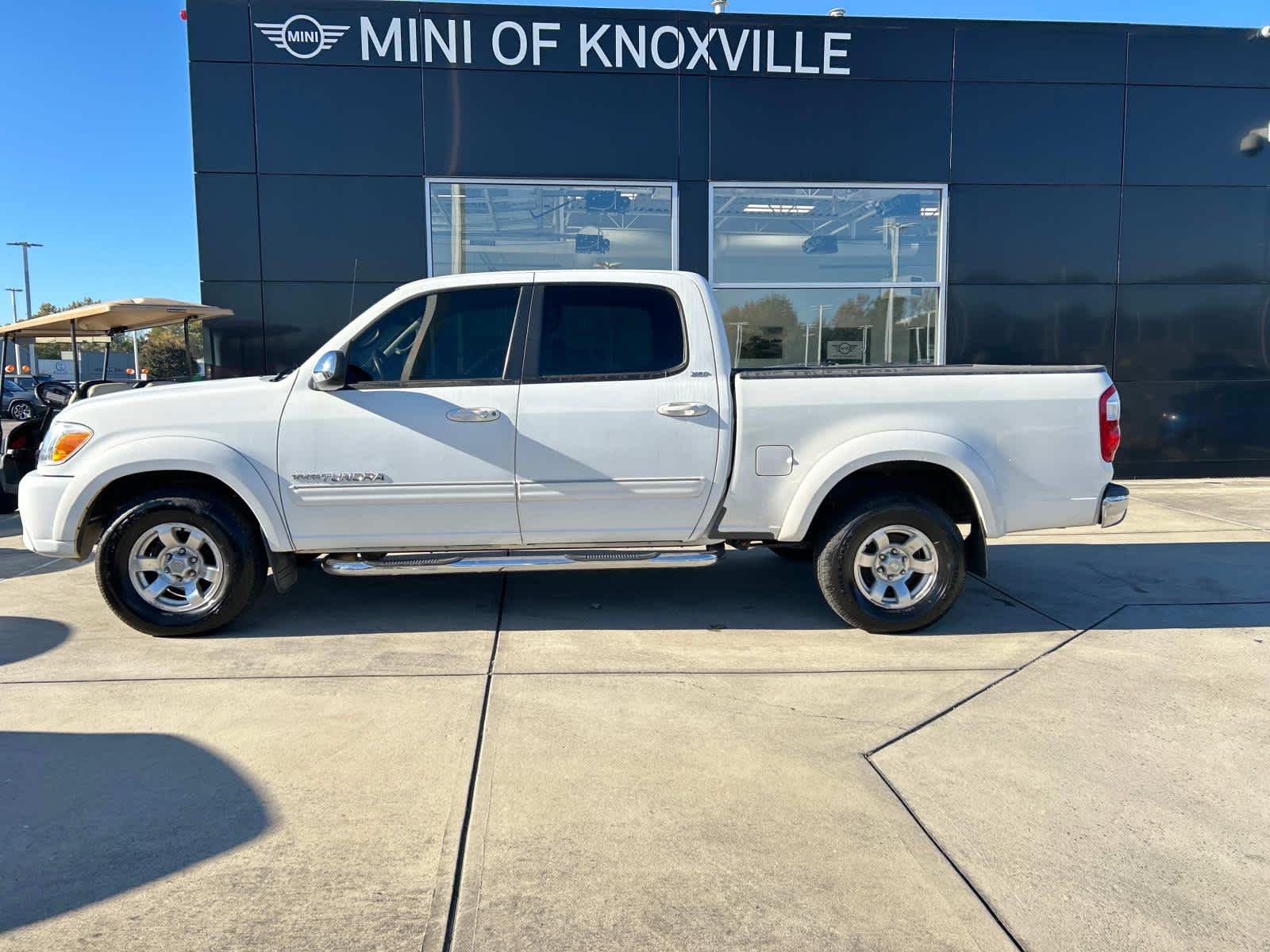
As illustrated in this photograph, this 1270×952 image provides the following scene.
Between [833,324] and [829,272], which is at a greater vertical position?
[829,272]

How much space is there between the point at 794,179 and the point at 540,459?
706cm

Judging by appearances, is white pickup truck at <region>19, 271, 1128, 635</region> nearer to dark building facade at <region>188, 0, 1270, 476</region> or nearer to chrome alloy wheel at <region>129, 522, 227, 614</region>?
chrome alloy wheel at <region>129, 522, 227, 614</region>

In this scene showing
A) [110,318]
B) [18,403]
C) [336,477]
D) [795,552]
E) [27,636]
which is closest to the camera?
[336,477]

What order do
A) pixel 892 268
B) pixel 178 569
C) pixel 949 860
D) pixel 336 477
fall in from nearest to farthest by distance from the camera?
pixel 949 860
pixel 336 477
pixel 178 569
pixel 892 268

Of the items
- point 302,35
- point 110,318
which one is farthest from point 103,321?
point 302,35

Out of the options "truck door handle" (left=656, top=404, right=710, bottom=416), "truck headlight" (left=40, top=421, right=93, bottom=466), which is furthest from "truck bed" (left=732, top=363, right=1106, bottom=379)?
"truck headlight" (left=40, top=421, right=93, bottom=466)

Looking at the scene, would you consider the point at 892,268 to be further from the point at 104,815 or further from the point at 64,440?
the point at 104,815

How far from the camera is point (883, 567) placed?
16.5 feet

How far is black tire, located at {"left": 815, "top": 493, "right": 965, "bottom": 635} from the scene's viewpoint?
16.2 ft

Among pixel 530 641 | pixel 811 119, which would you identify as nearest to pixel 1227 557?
pixel 530 641

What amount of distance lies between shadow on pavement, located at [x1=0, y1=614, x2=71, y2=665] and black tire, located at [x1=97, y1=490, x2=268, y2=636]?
43 centimetres

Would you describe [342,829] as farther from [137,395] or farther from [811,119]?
[811,119]

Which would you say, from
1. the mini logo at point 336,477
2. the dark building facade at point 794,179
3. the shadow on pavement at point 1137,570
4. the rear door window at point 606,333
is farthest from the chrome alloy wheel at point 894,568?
the dark building facade at point 794,179

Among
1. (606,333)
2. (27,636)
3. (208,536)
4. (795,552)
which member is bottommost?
(27,636)
